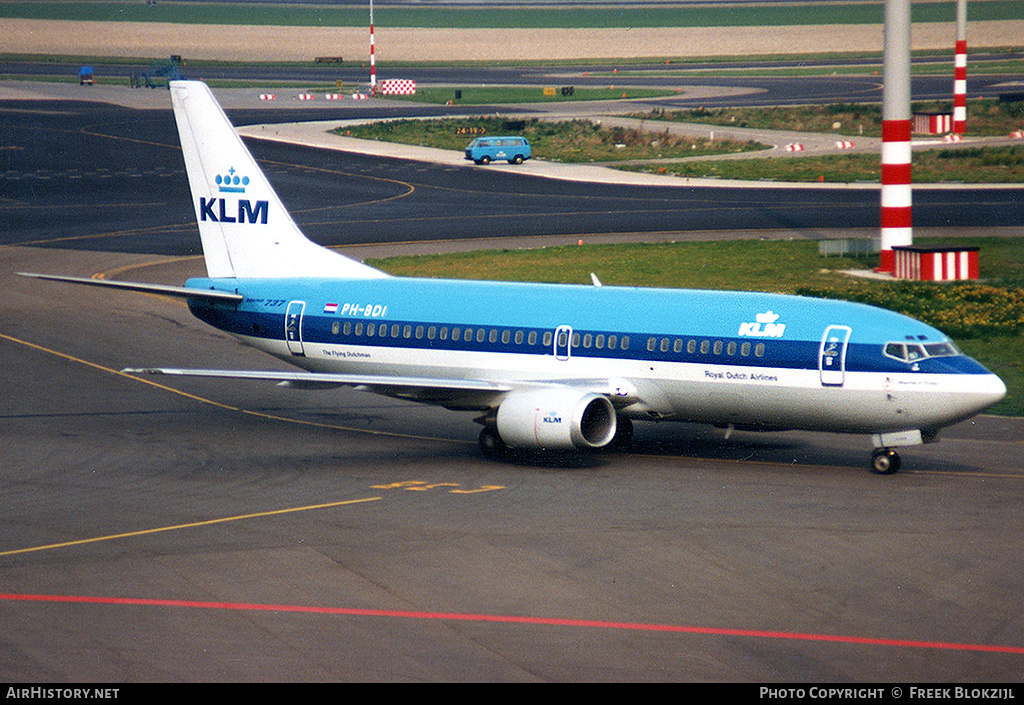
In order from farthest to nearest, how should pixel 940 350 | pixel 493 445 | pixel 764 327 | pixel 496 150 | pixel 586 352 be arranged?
pixel 496 150
pixel 493 445
pixel 586 352
pixel 764 327
pixel 940 350

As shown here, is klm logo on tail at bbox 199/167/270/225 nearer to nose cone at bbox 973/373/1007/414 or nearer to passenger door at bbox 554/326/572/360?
passenger door at bbox 554/326/572/360

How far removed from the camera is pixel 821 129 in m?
129

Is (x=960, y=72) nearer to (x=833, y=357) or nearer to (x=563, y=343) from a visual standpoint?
(x=563, y=343)

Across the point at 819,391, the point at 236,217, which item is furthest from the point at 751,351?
the point at 236,217

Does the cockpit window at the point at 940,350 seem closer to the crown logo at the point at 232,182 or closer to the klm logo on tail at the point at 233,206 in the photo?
the klm logo on tail at the point at 233,206

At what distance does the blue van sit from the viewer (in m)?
111

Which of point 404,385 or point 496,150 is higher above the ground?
point 496,150

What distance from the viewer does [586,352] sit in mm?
36375

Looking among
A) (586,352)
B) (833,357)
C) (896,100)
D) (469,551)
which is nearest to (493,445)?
(586,352)

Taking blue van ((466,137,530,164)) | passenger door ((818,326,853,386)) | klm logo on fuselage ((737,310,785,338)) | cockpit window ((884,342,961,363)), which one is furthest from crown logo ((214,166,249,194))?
blue van ((466,137,530,164))

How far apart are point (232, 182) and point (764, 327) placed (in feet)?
59.9

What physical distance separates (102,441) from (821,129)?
10164cm

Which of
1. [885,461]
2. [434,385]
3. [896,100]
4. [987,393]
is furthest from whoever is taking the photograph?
[896,100]
